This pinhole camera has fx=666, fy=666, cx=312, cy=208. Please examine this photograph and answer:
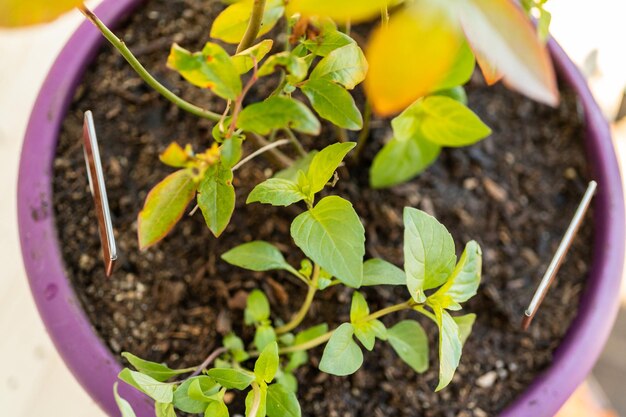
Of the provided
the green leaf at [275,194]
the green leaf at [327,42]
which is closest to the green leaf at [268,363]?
the green leaf at [275,194]

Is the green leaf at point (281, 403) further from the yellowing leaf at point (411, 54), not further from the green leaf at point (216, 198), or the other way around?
the yellowing leaf at point (411, 54)

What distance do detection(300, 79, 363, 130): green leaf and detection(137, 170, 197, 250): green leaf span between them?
11 centimetres

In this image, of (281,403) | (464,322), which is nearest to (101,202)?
(281,403)

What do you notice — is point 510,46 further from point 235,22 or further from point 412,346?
point 412,346

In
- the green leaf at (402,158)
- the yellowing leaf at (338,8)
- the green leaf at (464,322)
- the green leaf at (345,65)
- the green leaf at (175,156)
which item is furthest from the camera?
the green leaf at (402,158)

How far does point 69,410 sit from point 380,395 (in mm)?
421

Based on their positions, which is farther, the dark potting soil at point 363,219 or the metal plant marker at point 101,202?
the dark potting soil at point 363,219

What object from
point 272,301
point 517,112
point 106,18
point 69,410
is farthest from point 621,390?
Result: point 106,18

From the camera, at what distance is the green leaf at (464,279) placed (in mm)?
516

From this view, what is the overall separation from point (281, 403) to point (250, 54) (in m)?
0.26

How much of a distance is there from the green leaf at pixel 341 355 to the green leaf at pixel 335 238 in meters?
0.08

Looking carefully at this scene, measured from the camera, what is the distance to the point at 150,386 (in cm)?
47

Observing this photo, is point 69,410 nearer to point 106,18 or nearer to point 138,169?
point 138,169

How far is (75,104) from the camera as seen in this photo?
0.74m
